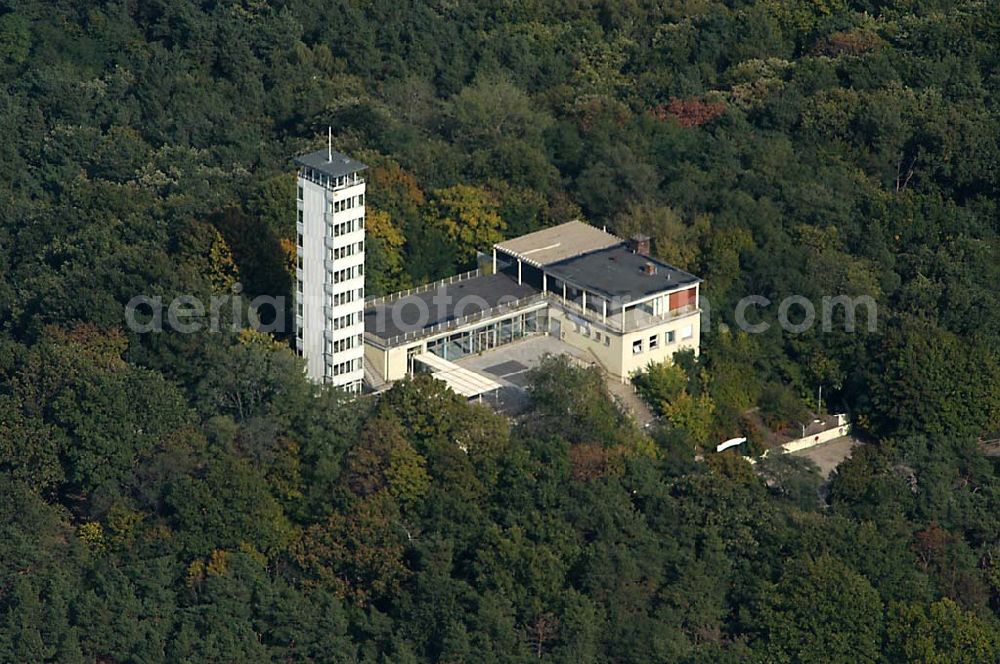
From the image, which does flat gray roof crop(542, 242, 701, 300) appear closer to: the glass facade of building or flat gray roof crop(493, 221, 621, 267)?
flat gray roof crop(493, 221, 621, 267)

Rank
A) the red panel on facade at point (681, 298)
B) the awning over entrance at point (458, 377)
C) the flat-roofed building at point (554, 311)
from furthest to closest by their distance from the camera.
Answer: the red panel on facade at point (681, 298) → the flat-roofed building at point (554, 311) → the awning over entrance at point (458, 377)

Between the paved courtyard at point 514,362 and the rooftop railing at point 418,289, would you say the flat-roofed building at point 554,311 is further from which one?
the paved courtyard at point 514,362

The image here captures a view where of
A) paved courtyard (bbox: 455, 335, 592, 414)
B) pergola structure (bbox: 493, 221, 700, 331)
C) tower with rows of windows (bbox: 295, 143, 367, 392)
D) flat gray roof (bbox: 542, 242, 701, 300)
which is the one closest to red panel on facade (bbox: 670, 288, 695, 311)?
pergola structure (bbox: 493, 221, 700, 331)

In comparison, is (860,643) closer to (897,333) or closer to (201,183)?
(897,333)

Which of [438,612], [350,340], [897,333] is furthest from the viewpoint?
[897,333]

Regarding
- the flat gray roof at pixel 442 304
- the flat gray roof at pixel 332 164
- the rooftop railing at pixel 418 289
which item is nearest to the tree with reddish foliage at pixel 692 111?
the rooftop railing at pixel 418 289

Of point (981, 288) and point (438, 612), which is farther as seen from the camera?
point (981, 288)

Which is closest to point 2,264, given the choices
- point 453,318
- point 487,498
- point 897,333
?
point 453,318

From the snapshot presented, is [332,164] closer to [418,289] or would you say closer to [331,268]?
[331,268]
